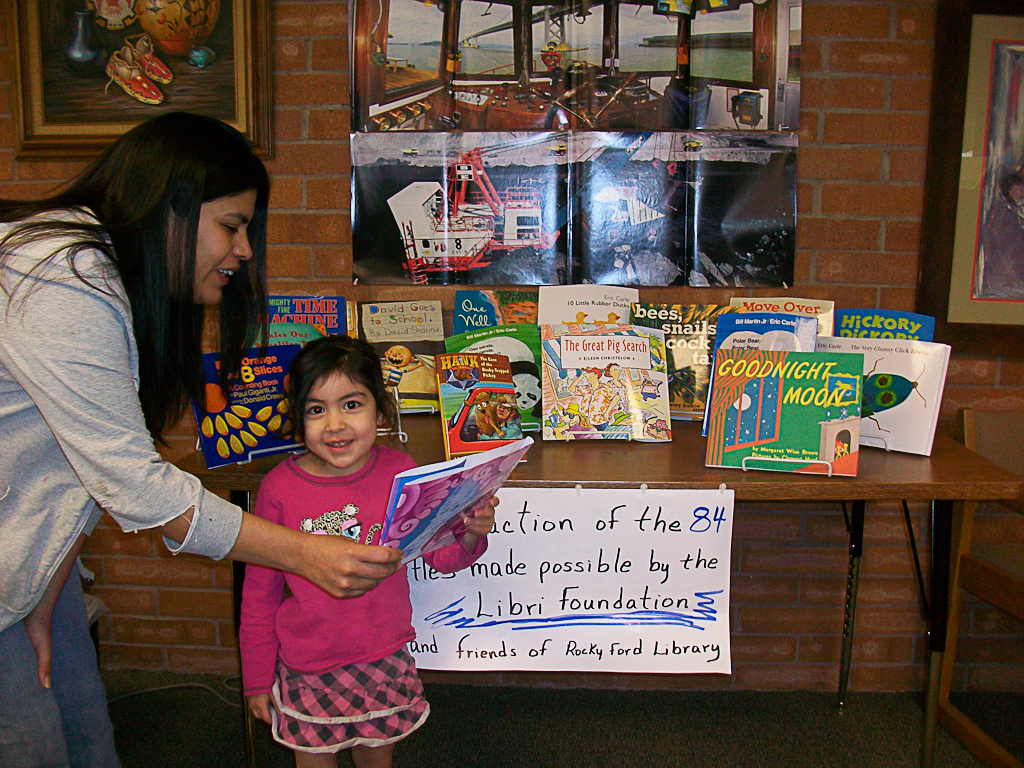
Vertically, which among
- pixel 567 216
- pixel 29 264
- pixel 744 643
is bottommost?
pixel 744 643

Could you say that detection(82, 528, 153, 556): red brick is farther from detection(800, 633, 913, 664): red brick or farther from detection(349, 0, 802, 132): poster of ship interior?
detection(800, 633, 913, 664): red brick

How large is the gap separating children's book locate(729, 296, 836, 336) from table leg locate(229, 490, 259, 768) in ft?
4.17

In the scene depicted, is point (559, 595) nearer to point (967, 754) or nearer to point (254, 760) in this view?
point (254, 760)

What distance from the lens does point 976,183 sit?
1904 mm

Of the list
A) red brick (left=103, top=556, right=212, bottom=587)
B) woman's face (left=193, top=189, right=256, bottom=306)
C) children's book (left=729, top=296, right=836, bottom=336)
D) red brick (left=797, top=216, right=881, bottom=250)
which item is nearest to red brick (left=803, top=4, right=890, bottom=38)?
red brick (left=797, top=216, right=881, bottom=250)

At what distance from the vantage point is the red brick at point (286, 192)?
2.02 metres

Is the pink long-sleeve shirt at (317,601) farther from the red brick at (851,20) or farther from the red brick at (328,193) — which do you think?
the red brick at (851,20)

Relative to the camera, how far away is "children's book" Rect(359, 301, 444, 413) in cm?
183

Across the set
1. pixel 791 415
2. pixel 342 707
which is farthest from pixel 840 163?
pixel 342 707

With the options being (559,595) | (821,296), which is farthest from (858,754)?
(821,296)

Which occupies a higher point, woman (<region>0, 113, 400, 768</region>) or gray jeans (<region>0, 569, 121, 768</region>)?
woman (<region>0, 113, 400, 768</region>)

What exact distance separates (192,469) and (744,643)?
165 cm

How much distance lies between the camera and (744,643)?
216 cm

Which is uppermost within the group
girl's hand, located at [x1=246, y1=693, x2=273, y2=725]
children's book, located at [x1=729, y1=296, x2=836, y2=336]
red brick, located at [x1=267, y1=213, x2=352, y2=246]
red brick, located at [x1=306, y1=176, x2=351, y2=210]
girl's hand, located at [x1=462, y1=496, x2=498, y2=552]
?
red brick, located at [x1=306, y1=176, x2=351, y2=210]
